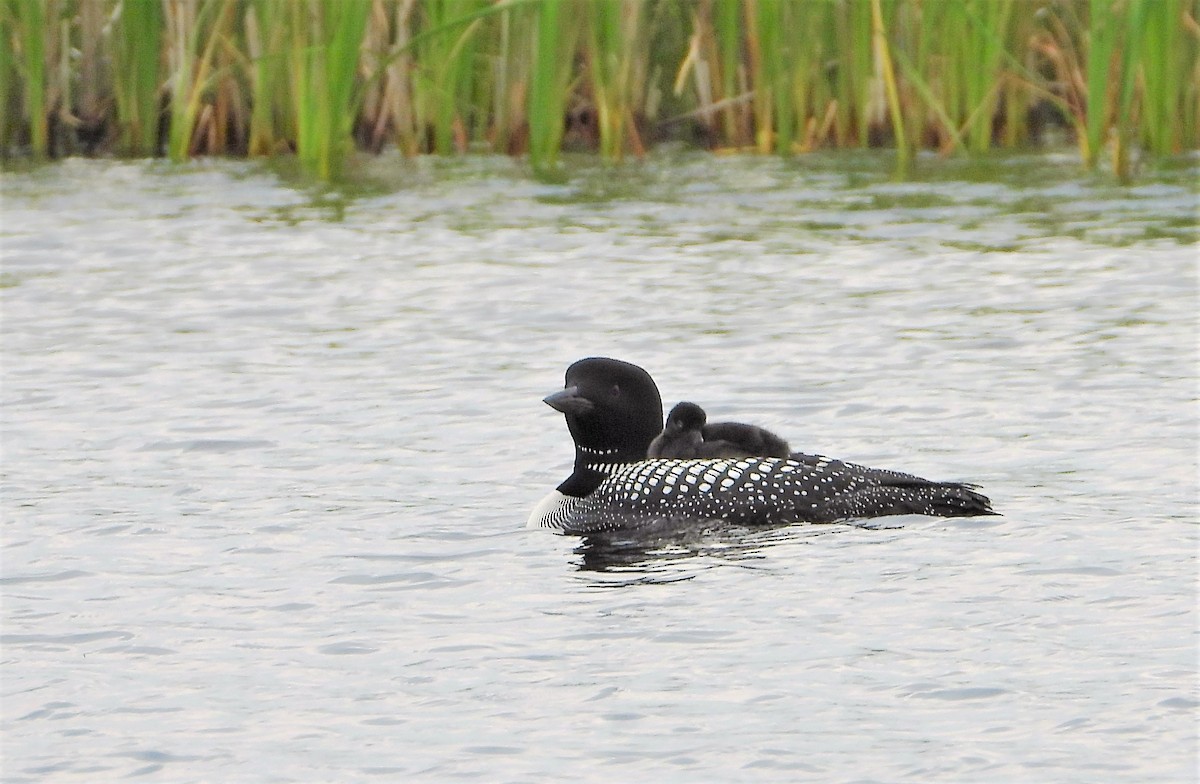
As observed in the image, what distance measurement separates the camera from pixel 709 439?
5699 mm

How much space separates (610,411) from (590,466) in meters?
0.15

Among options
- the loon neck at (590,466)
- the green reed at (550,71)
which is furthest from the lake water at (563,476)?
the green reed at (550,71)

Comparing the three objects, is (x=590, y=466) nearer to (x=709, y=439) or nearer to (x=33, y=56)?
(x=709, y=439)

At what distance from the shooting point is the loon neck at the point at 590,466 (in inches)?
216

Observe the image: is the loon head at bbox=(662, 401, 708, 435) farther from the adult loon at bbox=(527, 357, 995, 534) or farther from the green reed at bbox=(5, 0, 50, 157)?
the green reed at bbox=(5, 0, 50, 157)

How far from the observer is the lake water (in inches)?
143

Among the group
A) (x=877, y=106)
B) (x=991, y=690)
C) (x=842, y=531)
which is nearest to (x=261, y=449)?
(x=842, y=531)

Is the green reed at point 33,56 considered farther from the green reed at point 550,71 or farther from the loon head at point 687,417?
the loon head at point 687,417

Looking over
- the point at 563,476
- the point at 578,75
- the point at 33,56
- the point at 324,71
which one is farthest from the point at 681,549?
the point at 578,75

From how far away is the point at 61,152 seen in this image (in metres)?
12.4

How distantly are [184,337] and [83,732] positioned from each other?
4443 millimetres

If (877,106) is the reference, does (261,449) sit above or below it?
below

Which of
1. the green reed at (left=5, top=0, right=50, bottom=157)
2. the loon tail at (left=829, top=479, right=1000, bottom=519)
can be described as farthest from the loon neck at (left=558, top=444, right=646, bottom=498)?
the green reed at (left=5, top=0, right=50, bottom=157)

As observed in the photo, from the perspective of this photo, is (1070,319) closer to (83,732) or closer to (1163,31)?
(1163,31)
